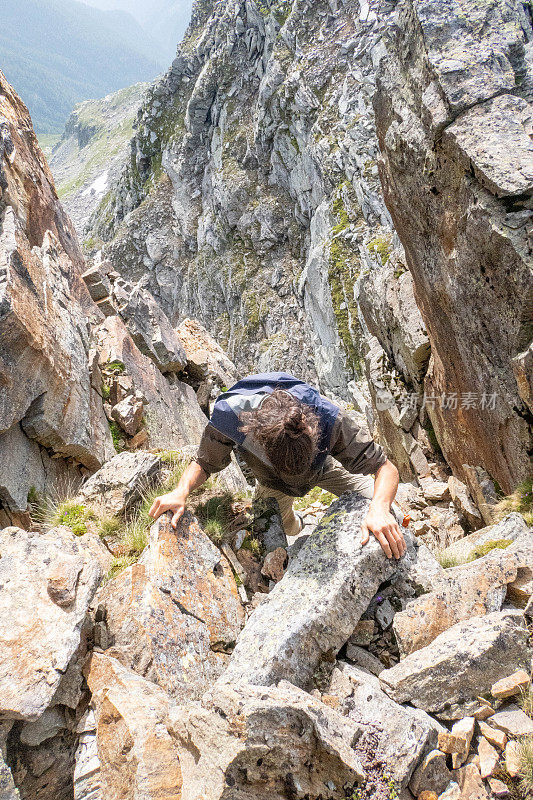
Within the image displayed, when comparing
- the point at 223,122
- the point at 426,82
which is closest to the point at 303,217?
the point at 223,122

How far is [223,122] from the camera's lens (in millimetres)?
71188

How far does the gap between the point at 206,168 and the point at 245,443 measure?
82826 mm

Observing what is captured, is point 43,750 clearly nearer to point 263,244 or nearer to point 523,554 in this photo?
point 523,554

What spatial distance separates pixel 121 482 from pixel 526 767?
6653 mm

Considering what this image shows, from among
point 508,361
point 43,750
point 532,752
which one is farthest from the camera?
point 508,361

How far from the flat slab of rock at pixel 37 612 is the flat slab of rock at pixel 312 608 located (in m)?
1.71

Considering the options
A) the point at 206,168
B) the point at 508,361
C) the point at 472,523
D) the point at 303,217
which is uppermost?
the point at 206,168

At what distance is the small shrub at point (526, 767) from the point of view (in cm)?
308

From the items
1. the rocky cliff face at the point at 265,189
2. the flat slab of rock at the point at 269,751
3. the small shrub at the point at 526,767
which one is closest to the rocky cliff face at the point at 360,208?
the rocky cliff face at the point at 265,189

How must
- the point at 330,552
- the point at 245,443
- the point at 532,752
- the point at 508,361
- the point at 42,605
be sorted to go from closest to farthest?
the point at 532,752
the point at 42,605
the point at 330,552
the point at 245,443
the point at 508,361

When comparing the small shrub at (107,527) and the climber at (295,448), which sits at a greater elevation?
the climber at (295,448)

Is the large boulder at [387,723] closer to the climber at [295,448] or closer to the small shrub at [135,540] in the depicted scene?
the climber at [295,448]

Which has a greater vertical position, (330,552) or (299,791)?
(330,552)

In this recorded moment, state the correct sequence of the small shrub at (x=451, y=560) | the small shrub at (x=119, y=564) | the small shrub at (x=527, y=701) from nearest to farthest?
the small shrub at (x=527, y=701)
the small shrub at (x=451, y=560)
the small shrub at (x=119, y=564)
